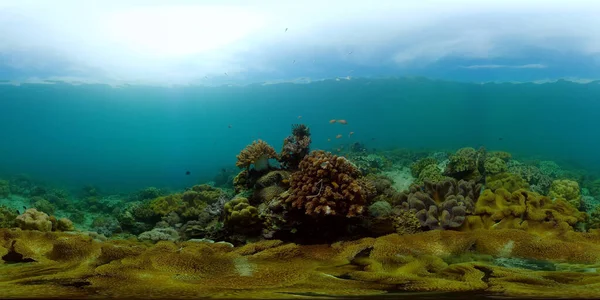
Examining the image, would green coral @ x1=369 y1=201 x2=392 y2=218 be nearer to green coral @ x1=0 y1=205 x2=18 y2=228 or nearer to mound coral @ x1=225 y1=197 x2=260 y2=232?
mound coral @ x1=225 y1=197 x2=260 y2=232

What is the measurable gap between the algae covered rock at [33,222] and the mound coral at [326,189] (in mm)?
3651

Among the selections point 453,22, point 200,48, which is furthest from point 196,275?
point 200,48

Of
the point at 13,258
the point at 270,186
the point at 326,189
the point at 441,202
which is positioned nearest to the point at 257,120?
the point at 270,186

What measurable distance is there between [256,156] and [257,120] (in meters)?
90.9

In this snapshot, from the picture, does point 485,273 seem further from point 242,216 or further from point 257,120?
point 257,120

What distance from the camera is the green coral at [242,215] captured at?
5.21 meters

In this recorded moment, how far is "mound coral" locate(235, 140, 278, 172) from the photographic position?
20.9 ft

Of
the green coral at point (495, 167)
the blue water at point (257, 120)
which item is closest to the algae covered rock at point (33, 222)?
the green coral at point (495, 167)

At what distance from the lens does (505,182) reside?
6770 mm

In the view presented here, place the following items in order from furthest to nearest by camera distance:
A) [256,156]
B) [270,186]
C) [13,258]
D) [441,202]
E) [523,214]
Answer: [256,156] → [270,186] → [441,202] → [523,214] → [13,258]

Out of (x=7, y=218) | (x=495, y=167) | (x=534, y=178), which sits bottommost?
(x=7, y=218)

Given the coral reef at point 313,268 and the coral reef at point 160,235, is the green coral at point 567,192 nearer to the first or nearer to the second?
the coral reef at point 313,268

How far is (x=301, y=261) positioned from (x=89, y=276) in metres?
1.86

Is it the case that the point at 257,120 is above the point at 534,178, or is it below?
above
